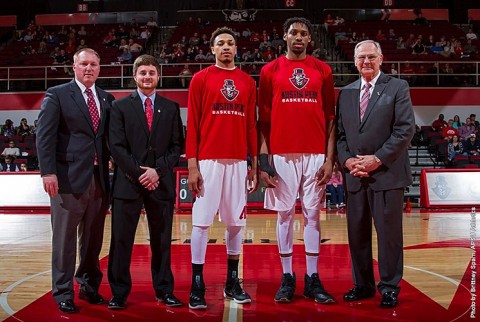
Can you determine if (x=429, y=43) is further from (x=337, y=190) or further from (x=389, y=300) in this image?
(x=389, y=300)

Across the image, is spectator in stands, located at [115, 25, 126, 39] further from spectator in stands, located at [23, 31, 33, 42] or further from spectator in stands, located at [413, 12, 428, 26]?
spectator in stands, located at [413, 12, 428, 26]

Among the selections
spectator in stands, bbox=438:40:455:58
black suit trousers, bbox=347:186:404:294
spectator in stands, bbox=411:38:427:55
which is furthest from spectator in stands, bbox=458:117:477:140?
black suit trousers, bbox=347:186:404:294

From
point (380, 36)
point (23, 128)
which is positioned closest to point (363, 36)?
point (380, 36)

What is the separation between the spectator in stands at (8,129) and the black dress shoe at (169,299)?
13.2m

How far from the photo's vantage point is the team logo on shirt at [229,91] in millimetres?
4059

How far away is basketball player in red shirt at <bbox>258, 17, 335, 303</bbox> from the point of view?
4117 millimetres

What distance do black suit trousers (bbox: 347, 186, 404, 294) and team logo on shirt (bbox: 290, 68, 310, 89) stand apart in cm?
87

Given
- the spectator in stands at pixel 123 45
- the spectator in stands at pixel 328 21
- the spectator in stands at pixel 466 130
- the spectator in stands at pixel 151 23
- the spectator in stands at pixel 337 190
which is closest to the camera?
the spectator in stands at pixel 337 190

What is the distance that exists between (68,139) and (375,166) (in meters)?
2.19

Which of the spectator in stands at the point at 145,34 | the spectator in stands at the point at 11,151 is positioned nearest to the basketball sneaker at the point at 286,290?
the spectator in stands at the point at 11,151

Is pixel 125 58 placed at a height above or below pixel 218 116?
above

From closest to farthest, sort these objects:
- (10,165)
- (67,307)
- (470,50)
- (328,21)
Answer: (67,307), (10,165), (470,50), (328,21)

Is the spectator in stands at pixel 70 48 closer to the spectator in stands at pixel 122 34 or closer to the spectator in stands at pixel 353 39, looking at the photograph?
the spectator in stands at pixel 122 34

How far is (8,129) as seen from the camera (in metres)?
15.9
